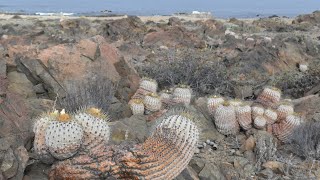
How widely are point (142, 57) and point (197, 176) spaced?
8.54 meters

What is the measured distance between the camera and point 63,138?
13.3 feet

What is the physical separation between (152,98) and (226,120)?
3.72 ft

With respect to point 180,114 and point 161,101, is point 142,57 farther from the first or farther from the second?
point 180,114

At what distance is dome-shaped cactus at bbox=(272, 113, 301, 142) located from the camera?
6645 millimetres

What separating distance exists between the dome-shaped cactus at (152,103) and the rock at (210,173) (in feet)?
5.44

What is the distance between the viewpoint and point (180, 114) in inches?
185

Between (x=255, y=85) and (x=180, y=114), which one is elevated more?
(x=180, y=114)

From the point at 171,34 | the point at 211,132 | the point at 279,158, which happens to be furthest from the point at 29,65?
the point at 171,34

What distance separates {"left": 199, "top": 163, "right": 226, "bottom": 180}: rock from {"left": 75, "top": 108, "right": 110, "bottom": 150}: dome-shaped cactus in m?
1.29

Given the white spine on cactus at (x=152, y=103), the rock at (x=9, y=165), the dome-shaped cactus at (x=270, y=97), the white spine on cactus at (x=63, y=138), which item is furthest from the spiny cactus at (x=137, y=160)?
the dome-shaped cactus at (x=270, y=97)

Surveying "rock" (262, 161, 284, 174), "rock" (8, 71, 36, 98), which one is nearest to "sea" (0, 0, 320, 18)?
"rock" (8, 71, 36, 98)

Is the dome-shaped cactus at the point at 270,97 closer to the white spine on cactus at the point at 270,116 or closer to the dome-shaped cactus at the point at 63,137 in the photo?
the white spine on cactus at the point at 270,116

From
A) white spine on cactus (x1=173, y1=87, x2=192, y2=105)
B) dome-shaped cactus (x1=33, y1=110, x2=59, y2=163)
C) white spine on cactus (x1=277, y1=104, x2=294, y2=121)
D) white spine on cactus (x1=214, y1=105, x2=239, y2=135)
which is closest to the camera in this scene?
dome-shaped cactus (x1=33, y1=110, x2=59, y2=163)

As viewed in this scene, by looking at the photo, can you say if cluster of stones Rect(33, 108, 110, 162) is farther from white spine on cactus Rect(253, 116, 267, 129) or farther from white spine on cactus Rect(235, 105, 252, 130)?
white spine on cactus Rect(253, 116, 267, 129)
